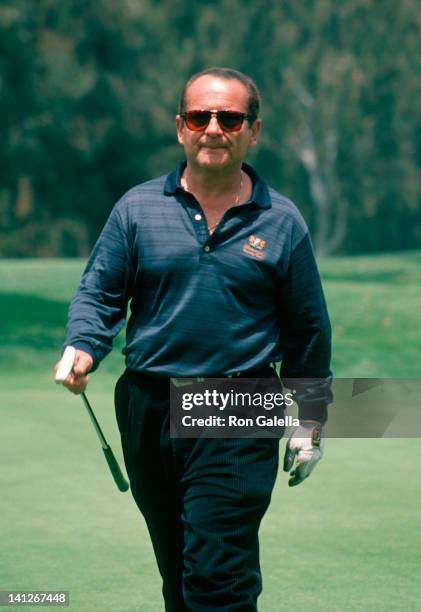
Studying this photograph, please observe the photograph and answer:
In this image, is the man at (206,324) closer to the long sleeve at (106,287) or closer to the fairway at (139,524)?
the long sleeve at (106,287)

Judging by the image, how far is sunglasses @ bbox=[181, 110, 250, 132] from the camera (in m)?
3.68

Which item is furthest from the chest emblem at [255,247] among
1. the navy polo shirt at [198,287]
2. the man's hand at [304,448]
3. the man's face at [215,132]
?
the man's hand at [304,448]

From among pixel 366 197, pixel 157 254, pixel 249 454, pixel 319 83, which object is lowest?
pixel 366 197

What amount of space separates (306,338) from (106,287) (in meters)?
0.61

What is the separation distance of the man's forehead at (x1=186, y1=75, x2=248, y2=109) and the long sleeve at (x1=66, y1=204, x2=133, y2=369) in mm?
390

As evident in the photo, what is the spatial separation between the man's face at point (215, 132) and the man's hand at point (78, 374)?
0.65m

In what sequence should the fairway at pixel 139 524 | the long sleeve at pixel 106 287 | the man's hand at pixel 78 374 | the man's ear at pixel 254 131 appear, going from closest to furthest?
the man's hand at pixel 78 374, the long sleeve at pixel 106 287, the man's ear at pixel 254 131, the fairway at pixel 139 524

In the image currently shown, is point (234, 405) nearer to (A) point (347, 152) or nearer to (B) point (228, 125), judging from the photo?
(B) point (228, 125)

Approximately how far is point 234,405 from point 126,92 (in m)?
43.6

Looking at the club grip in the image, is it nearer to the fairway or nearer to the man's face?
the man's face

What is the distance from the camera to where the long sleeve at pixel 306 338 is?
371cm

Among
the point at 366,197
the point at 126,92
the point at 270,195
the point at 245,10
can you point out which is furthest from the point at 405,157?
the point at 270,195

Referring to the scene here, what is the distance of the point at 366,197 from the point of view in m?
53.4

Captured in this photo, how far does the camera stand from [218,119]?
3.68 m
